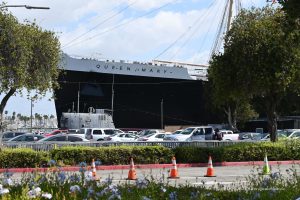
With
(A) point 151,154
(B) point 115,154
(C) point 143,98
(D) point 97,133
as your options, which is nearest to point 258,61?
(A) point 151,154

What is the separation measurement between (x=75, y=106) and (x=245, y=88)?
65.2 m

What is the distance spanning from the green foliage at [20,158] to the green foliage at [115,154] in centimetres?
78

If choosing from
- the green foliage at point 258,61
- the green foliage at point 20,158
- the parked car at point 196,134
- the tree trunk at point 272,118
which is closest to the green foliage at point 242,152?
the tree trunk at point 272,118

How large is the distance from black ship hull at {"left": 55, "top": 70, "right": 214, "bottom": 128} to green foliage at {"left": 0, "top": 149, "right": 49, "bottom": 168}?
64193 millimetres

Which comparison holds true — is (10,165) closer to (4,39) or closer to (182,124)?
(4,39)

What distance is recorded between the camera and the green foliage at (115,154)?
22578mm

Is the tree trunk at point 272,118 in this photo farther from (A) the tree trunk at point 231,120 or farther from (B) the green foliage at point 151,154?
(A) the tree trunk at point 231,120

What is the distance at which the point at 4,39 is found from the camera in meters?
24.9

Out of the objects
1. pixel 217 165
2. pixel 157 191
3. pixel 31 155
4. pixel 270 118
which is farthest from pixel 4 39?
pixel 157 191

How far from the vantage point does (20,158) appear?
2145cm

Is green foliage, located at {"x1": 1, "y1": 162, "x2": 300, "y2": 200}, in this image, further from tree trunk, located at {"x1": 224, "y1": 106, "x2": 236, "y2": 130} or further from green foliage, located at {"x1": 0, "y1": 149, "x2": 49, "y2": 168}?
tree trunk, located at {"x1": 224, "y1": 106, "x2": 236, "y2": 130}

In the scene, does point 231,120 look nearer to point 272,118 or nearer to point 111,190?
point 272,118

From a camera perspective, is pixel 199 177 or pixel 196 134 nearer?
pixel 199 177

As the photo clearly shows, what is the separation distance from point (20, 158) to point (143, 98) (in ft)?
214
